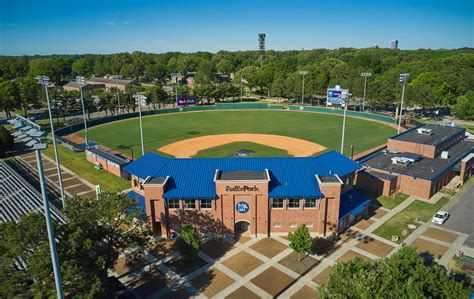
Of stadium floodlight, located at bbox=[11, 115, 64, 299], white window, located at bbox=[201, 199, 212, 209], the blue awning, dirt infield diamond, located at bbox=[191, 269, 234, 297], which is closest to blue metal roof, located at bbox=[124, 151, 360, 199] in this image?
white window, located at bbox=[201, 199, 212, 209]

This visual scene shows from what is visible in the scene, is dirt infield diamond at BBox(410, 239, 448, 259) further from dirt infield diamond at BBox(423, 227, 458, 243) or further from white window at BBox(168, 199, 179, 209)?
white window at BBox(168, 199, 179, 209)

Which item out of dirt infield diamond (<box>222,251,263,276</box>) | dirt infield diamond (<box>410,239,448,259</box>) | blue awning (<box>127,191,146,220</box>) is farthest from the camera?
blue awning (<box>127,191,146,220</box>)

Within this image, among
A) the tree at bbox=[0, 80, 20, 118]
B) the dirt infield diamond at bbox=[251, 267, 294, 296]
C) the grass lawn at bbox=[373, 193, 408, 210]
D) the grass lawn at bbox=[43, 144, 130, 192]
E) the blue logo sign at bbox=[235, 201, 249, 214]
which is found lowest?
the dirt infield diamond at bbox=[251, 267, 294, 296]

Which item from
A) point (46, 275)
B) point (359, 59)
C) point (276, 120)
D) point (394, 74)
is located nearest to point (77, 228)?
point (46, 275)

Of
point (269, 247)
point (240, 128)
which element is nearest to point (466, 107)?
point (240, 128)

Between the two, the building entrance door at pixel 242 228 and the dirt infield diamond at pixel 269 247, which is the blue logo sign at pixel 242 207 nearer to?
the building entrance door at pixel 242 228

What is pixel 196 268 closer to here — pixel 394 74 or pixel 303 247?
pixel 303 247

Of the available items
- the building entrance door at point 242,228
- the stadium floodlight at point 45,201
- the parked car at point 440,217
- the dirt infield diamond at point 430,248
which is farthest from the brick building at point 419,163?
the stadium floodlight at point 45,201
